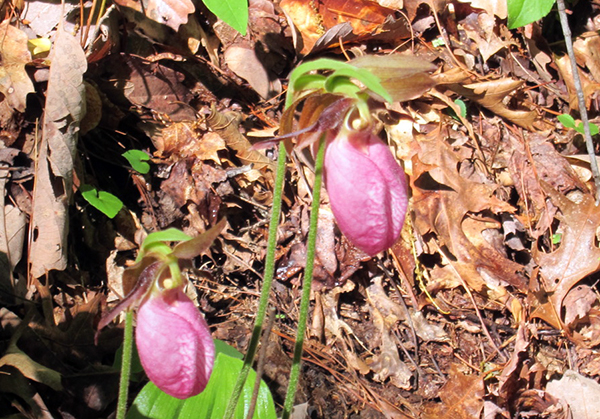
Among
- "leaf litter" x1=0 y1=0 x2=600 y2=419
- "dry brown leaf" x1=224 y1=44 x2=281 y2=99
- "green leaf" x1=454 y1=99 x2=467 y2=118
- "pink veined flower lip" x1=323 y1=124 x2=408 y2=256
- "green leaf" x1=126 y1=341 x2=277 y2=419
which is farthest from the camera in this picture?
"green leaf" x1=454 y1=99 x2=467 y2=118

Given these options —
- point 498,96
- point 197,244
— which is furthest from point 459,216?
point 197,244

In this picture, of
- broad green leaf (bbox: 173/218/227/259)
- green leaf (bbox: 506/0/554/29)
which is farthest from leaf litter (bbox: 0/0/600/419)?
broad green leaf (bbox: 173/218/227/259)

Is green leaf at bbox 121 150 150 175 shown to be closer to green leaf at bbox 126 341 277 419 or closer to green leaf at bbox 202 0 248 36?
green leaf at bbox 202 0 248 36

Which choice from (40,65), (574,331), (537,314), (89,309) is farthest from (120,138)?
(574,331)

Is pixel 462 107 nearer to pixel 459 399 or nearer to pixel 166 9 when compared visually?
pixel 459 399

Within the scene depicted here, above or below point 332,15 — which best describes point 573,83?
below

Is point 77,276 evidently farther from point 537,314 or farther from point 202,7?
point 537,314

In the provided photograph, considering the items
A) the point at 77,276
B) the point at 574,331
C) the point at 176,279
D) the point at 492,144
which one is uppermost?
the point at 176,279
